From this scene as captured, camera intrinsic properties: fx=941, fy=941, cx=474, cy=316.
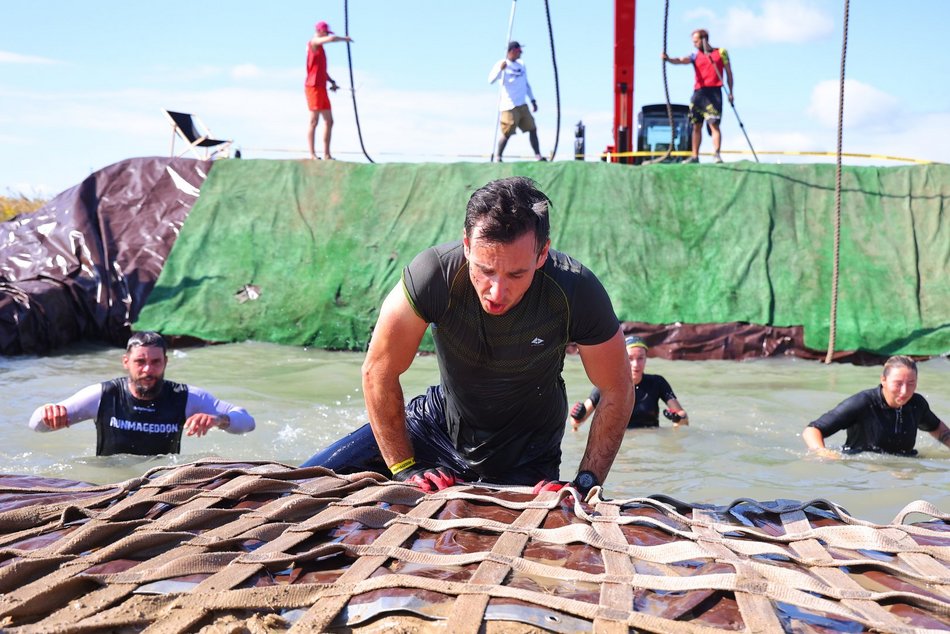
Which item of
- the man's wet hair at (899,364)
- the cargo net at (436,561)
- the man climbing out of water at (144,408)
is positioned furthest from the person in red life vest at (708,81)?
the cargo net at (436,561)

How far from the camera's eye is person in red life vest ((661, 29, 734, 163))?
11688mm

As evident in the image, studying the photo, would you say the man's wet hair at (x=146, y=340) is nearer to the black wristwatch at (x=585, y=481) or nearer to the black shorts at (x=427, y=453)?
the black shorts at (x=427, y=453)

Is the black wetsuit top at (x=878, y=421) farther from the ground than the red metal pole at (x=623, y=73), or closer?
closer

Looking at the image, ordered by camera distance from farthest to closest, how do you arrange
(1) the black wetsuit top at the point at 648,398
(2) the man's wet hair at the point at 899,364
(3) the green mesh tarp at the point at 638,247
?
1. (3) the green mesh tarp at the point at 638,247
2. (1) the black wetsuit top at the point at 648,398
3. (2) the man's wet hair at the point at 899,364

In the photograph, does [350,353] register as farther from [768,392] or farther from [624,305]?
[768,392]

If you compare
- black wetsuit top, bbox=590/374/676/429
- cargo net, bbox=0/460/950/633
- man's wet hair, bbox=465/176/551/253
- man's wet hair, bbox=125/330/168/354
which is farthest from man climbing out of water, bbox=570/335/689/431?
man's wet hair, bbox=465/176/551/253

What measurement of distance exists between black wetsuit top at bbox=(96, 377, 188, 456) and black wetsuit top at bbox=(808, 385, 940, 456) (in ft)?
14.1

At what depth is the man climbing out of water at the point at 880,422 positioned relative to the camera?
21.3 feet

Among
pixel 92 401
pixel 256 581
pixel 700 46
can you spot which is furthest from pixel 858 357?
pixel 256 581

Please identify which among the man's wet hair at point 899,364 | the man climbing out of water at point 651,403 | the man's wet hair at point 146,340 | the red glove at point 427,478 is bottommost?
the man climbing out of water at point 651,403

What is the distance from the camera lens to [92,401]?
5.84 metres

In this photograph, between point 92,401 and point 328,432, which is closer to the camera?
point 92,401

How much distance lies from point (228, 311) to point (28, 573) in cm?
892

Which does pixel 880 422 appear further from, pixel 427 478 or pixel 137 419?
pixel 137 419
